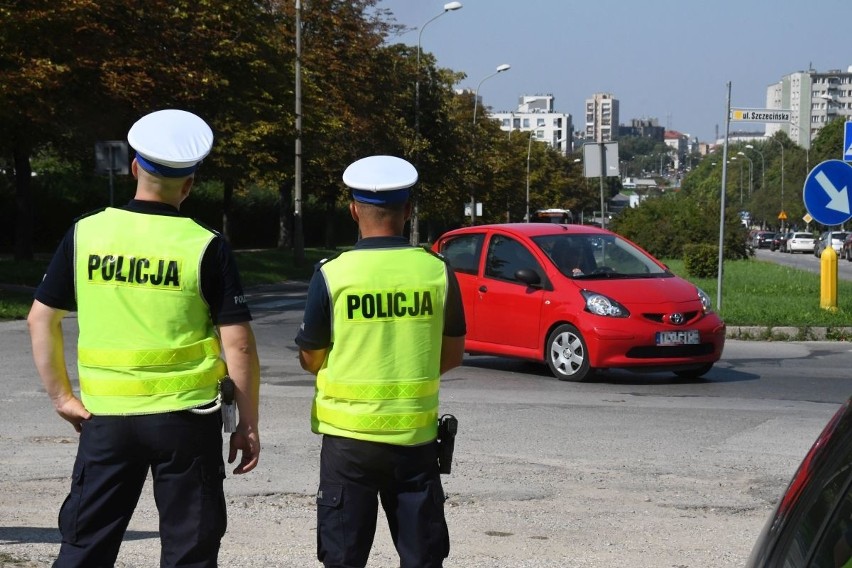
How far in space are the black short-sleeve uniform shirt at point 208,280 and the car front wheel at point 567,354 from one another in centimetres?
898

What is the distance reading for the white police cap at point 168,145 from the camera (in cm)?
376

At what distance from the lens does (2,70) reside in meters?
24.1

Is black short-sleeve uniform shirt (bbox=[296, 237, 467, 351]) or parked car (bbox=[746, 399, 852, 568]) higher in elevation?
black short-sleeve uniform shirt (bbox=[296, 237, 467, 351])

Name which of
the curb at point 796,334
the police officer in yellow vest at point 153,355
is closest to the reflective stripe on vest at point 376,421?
the police officer in yellow vest at point 153,355

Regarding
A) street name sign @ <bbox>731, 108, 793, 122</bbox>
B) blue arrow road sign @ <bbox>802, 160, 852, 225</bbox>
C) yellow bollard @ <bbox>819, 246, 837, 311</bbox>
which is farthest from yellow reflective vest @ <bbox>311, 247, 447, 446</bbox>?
yellow bollard @ <bbox>819, 246, 837, 311</bbox>

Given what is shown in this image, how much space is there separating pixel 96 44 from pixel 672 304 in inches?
718

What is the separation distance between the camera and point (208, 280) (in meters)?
3.82

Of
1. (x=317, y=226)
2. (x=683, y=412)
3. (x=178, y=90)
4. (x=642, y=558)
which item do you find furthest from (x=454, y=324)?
(x=317, y=226)

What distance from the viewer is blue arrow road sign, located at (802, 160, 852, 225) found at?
18.0 meters

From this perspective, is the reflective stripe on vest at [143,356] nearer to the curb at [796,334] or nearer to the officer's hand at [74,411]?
the officer's hand at [74,411]

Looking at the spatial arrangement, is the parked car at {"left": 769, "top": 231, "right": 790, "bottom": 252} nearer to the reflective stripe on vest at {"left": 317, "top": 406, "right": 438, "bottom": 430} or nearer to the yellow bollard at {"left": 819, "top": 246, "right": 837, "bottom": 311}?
the yellow bollard at {"left": 819, "top": 246, "right": 837, "bottom": 311}

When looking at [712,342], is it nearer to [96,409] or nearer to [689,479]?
[689,479]

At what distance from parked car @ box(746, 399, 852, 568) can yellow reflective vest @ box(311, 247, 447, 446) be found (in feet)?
5.70

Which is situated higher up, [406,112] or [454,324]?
[406,112]
